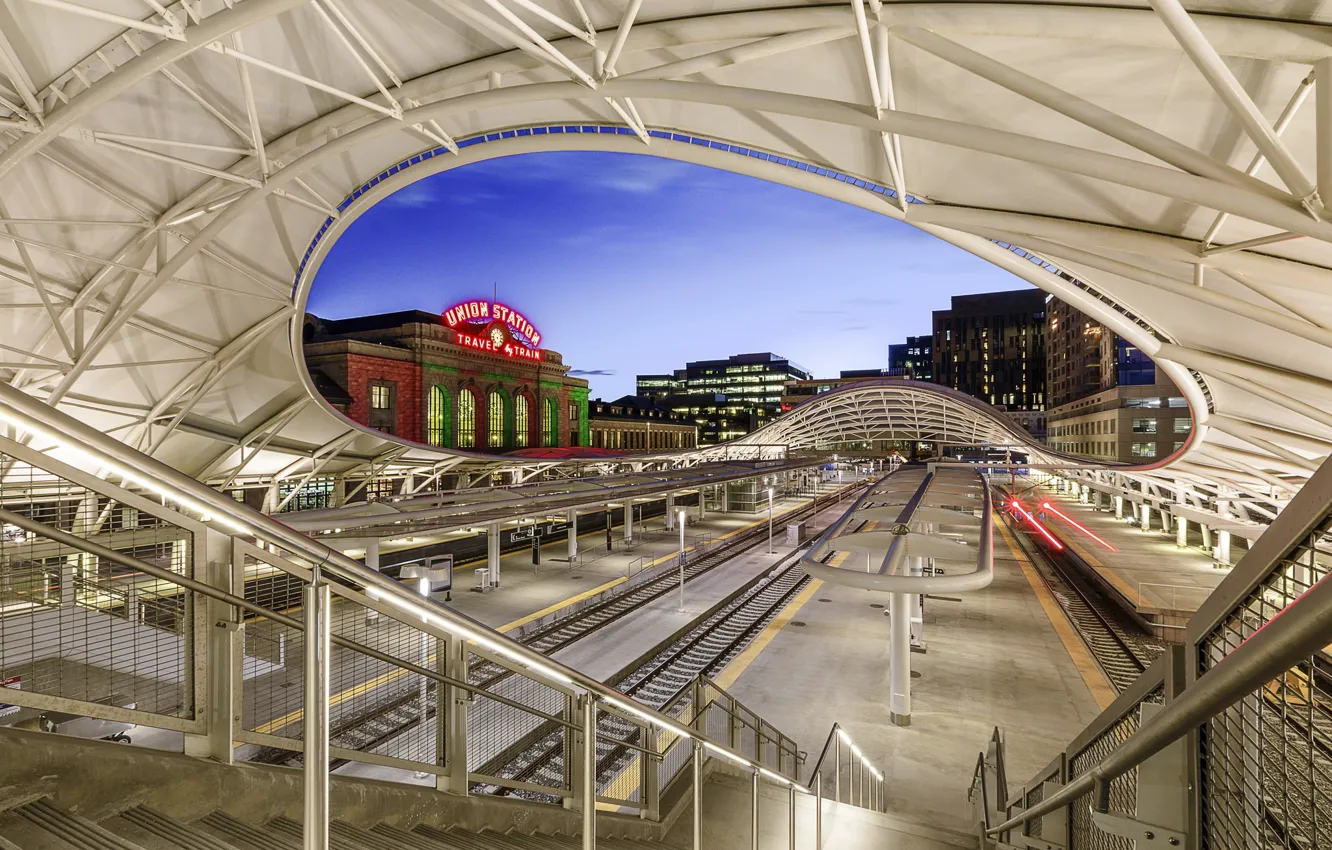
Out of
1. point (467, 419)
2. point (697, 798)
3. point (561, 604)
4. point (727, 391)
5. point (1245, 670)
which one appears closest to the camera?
point (1245, 670)

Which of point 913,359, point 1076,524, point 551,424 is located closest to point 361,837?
point 1076,524

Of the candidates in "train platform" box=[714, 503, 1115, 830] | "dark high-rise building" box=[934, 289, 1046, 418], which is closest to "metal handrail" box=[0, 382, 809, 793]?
"train platform" box=[714, 503, 1115, 830]

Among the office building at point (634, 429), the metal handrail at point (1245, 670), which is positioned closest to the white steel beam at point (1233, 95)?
the metal handrail at point (1245, 670)

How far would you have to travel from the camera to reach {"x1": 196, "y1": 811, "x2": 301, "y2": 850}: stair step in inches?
97.1

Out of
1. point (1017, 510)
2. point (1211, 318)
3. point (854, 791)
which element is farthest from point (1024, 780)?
point (1017, 510)

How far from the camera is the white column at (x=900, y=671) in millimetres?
12195

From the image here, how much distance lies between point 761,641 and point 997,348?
133 meters

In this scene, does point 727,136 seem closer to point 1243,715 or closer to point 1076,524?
point 1243,715

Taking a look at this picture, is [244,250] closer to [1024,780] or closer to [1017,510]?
[1024,780]

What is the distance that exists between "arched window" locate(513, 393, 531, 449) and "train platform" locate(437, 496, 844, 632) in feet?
60.0

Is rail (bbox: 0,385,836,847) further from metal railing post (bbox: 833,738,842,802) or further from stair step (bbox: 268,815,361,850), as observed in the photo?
metal railing post (bbox: 833,738,842,802)

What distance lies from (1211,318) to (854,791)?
966 centimetres

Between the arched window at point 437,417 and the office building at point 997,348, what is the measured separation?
110m

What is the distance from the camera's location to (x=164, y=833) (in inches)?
90.7
